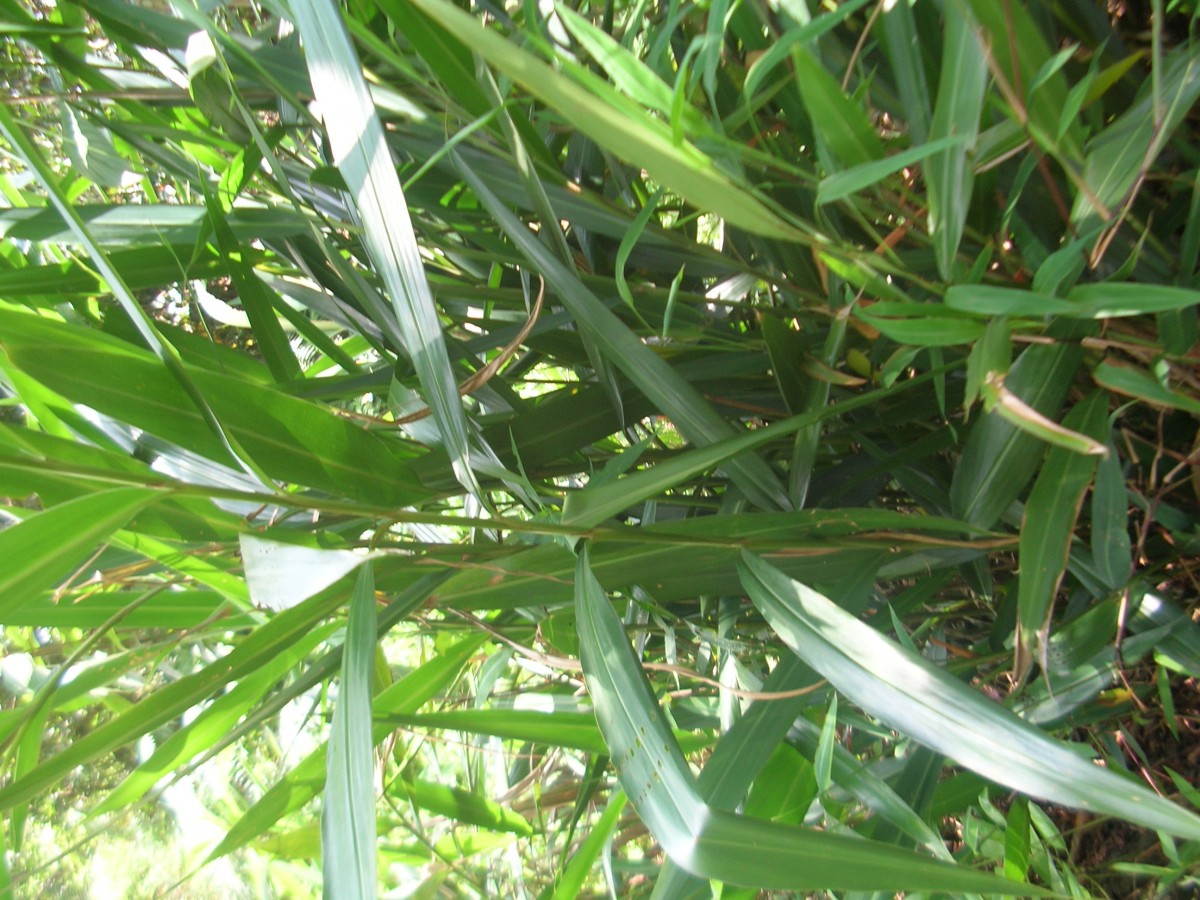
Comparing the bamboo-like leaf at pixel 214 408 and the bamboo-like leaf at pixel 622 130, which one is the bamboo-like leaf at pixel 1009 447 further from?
the bamboo-like leaf at pixel 214 408

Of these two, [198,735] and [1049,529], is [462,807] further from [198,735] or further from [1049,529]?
[1049,529]

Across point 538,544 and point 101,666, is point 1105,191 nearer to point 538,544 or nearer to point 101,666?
point 538,544

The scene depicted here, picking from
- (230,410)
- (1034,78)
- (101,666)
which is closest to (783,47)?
(1034,78)

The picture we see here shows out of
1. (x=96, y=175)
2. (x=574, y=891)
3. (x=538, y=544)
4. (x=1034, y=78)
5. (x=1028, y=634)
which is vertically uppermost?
(x=96, y=175)

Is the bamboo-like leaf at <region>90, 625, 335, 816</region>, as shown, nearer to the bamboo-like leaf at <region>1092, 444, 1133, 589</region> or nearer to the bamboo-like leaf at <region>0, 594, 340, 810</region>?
the bamboo-like leaf at <region>0, 594, 340, 810</region>

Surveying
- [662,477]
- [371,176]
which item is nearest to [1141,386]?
[662,477]

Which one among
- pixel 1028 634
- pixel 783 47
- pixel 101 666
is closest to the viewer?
pixel 783 47
